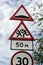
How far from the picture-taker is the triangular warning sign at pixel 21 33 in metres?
6.12

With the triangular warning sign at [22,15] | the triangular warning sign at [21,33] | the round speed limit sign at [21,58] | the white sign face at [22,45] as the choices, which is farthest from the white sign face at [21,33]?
the round speed limit sign at [21,58]

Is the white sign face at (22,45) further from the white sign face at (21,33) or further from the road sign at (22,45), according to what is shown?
the white sign face at (21,33)

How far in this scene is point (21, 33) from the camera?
6.12m

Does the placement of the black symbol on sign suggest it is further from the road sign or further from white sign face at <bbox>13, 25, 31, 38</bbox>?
the road sign

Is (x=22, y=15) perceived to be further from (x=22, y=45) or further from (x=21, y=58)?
(x=21, y=58)

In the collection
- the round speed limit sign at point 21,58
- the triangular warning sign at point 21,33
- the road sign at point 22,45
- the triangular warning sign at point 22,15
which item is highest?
the triangular warning sign at point 22,15

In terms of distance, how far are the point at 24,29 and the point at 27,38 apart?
20 centimetres

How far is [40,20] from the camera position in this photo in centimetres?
954

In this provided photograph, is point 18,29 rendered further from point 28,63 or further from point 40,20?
point 40,20

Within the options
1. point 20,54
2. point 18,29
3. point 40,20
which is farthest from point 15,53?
point 40,20

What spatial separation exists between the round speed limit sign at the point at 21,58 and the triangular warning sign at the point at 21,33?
323 millimetres

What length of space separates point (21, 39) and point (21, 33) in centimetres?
12

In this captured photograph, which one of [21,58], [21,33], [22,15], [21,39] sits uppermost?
[22,15]

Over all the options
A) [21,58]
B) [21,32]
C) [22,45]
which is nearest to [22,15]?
[21,32]
